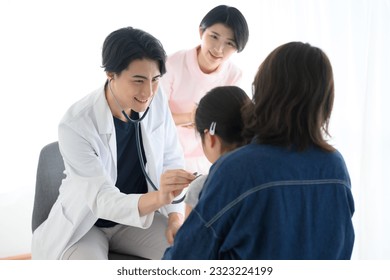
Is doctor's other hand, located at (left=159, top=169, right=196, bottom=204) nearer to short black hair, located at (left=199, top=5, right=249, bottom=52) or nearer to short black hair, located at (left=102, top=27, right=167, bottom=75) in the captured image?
short black hair, located at (left=102, top=27, right=167, bottom=75)

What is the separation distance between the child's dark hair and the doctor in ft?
0.77

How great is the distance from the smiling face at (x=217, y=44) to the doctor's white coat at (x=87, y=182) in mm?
540

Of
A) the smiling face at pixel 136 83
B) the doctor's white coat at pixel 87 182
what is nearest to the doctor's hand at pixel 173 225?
the doctor's white coat at pixel 87 182

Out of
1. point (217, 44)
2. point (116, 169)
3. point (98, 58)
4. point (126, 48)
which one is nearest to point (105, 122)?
point (116, 169)

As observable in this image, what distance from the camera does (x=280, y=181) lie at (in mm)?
Answer: 1024

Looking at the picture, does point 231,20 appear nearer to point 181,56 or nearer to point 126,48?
point 181,56

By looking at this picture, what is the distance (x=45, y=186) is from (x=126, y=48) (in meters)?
0.60

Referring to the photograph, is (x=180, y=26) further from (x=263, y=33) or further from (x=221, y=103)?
(x=221, y=103)

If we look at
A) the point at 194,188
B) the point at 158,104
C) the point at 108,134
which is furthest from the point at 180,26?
the point at 194,188

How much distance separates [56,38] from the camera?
2566 mm

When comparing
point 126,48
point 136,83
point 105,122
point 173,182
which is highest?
point 126,48

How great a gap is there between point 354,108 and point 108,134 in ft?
4.43

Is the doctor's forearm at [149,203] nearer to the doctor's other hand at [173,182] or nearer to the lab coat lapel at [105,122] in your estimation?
the doctor's other hand at [173,182]
